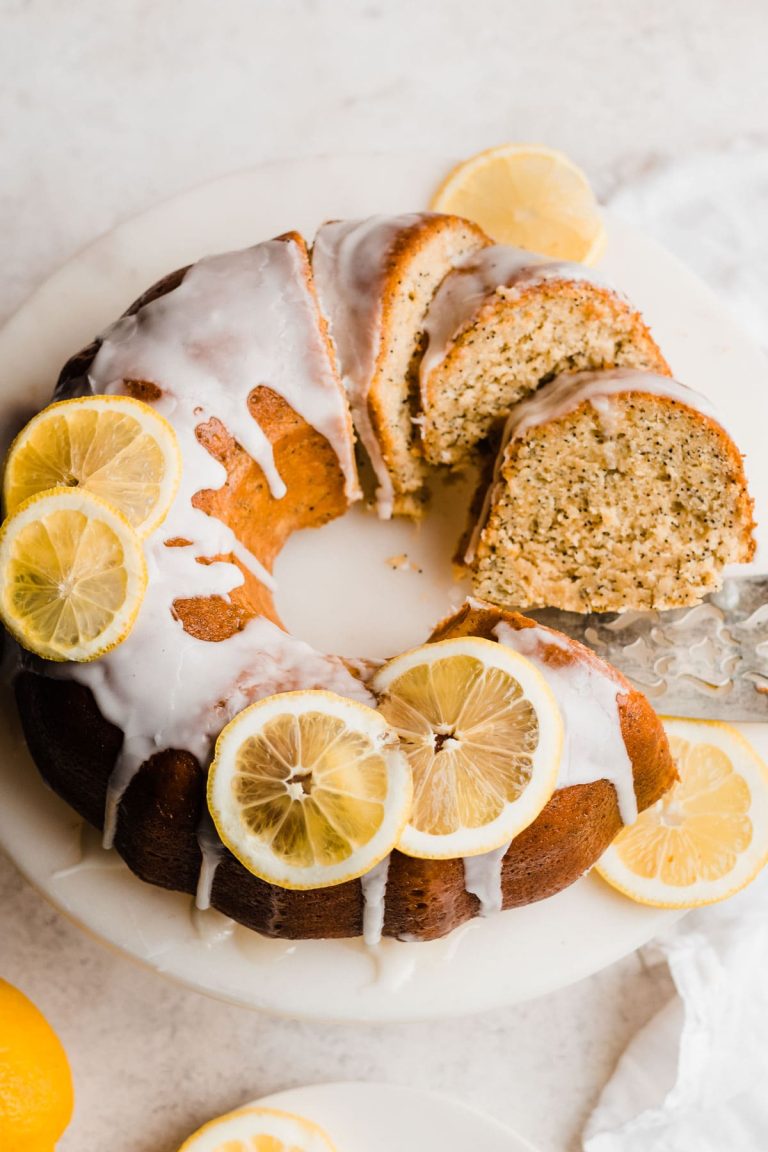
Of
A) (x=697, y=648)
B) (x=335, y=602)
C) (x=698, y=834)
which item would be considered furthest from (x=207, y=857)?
(x=697, y=648)

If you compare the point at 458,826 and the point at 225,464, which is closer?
the point at 458,826

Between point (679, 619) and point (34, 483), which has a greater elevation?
point (34, 483)

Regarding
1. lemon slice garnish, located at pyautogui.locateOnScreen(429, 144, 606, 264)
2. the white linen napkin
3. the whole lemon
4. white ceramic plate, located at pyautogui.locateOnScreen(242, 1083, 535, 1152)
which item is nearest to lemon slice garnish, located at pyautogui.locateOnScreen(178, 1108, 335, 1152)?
white ceramic plate, located at pyautogui.locateOnScreen(242, 1083, 535, 1152)

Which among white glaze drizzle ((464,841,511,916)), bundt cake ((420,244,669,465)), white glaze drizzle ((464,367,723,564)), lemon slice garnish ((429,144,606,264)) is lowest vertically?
white glaze drizzle ((464,841,511,916))

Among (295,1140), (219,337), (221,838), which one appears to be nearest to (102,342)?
(219,337)

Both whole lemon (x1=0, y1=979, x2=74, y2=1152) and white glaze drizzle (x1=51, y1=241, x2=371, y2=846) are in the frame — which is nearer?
white glaze drizzle (x1=51, y1=241, x2=371, y2=846)

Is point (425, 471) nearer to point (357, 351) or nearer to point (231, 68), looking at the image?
point (357, 351)

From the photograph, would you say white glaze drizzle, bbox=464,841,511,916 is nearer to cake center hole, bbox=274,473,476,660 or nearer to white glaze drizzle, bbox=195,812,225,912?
white glaze drizzle, bbox=195,812,225,912

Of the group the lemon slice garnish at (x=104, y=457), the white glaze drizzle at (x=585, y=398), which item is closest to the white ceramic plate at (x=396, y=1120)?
the white glaze drizzle at (x=585, y=398)

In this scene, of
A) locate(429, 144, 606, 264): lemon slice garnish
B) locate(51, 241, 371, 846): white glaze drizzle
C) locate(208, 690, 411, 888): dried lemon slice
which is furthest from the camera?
locate(429, 144, 606, 264): lemon slice garnish
